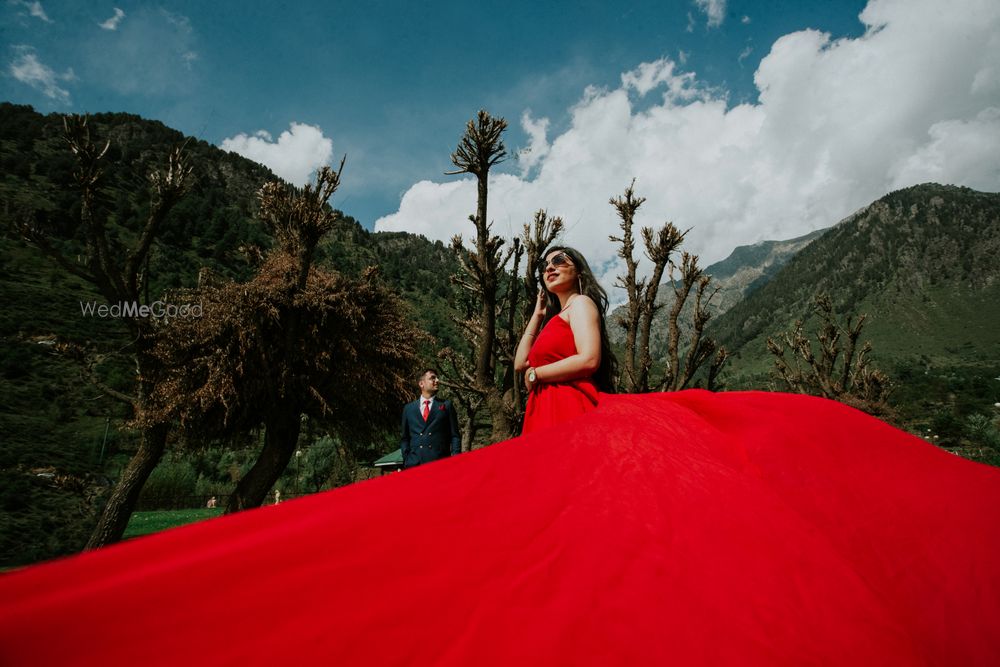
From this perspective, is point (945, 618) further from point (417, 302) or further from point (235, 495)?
point (417, 302)

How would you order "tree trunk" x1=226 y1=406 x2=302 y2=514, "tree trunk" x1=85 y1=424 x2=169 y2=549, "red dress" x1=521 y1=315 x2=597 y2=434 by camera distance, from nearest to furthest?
"red dress" x1=521 y1=315 x2=597 y2=434 < "tree trunk" x1=85 y1=424 x2=169 y2=549 < "tree trunk" x1=226 y1=406 x2=302 y2=514

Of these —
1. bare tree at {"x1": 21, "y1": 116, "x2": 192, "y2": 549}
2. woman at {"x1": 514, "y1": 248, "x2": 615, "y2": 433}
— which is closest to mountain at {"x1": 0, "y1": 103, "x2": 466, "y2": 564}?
bare tree at {"x1": 21, "y1": 116, "x2": 192, "y2": 549}

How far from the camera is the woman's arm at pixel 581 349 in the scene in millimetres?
2074

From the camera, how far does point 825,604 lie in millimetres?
990

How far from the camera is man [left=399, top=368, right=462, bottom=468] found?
546 cm

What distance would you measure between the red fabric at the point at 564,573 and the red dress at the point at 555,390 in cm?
51

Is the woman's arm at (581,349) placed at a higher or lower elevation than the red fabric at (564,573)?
higher

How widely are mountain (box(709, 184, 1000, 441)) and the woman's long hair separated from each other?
64439 mm

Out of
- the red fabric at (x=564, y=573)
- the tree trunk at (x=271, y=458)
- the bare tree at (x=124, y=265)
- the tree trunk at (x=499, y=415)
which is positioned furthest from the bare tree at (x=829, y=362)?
the bare tree at (x=124, y=265)

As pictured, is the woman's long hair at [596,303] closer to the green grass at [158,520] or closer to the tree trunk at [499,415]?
the tree trunk at [499,415]

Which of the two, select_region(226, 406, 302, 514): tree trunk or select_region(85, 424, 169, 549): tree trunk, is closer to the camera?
select_region(85, 424, 169, 549): tree trunk

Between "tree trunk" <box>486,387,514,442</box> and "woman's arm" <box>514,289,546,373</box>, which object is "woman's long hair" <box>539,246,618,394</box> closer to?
"woman's arm" <box>514,289,546,373</box>

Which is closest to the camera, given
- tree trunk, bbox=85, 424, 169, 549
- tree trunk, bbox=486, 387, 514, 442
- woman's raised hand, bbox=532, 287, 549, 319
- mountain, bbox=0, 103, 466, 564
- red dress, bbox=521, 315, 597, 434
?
red dress, bbox=521, 315, 597, 434

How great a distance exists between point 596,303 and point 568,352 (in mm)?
328
